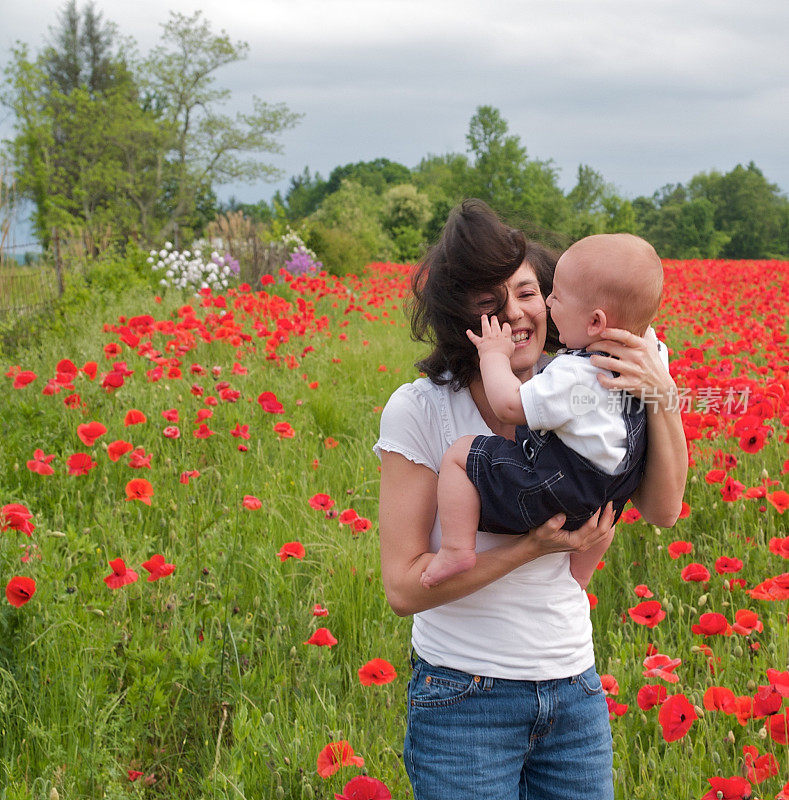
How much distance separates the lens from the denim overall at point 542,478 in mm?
1465

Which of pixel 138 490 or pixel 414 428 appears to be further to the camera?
pixel 138 490

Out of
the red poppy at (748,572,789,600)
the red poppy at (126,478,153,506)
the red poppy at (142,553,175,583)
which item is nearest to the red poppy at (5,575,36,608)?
the red poppy at (142,553,175,583)

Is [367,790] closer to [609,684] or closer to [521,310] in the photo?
[609,684]

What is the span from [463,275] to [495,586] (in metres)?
0.66

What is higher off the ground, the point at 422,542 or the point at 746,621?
the point at 422,542

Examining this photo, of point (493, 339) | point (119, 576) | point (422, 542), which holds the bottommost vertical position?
point (119, 576)

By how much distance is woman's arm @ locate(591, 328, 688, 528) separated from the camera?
4.87 feet

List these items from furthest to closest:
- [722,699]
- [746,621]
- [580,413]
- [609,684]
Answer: [746,621]
[609,684]
[722,699]
[580,413]

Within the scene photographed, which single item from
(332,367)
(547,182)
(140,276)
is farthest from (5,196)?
(547,182)

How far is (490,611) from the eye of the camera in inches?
61.1

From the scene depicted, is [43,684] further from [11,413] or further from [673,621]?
[11,413]

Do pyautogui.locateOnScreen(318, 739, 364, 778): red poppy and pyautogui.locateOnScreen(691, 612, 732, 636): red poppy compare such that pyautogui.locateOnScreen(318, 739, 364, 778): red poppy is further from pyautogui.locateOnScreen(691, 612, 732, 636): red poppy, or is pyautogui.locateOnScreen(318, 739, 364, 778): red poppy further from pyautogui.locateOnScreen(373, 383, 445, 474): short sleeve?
pyautogui.locateOnScreen(691, 612, 732, 636): red poppy

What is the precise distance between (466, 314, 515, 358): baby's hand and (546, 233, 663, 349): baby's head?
0.39 ft

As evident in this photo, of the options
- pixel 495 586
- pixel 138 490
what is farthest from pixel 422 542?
pixel 138 490
